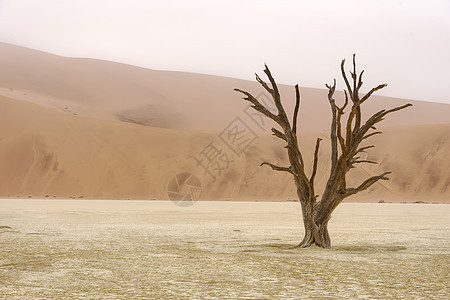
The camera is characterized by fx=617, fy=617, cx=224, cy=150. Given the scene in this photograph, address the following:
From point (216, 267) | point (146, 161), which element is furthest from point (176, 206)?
point (216, 267)

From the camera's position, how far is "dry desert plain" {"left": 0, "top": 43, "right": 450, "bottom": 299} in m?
8.09

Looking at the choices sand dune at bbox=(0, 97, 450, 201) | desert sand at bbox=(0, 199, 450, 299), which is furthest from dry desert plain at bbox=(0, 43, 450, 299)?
sand dune at bbox=(0, 97, 450, 201)

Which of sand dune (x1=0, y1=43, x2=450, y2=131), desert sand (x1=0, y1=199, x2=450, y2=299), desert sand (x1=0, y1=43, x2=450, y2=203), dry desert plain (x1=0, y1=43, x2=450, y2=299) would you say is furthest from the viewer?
sand dune (x1=0, y1=43, x2=450, y2=131)

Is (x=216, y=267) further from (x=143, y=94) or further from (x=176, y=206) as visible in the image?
(x=143, y=94)

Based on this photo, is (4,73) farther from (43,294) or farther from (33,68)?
(43,294)

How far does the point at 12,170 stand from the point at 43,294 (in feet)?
172

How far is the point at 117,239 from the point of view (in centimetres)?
1412

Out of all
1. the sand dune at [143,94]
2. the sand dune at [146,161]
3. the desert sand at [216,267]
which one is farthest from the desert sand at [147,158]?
the desert sand at [216,267]

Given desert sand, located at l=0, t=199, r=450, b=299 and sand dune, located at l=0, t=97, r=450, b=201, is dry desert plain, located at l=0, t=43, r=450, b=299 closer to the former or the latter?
desert sand, located at l=0, t=199, r=450, b=299

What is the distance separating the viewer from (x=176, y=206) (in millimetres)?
38688

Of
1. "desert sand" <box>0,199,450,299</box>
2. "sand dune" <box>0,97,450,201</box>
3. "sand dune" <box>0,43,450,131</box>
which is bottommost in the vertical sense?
"desert sand" <box>0,199,450,299</box>

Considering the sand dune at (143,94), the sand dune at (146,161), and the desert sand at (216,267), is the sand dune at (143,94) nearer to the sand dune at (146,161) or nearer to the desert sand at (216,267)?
the sand dune at (146,161)

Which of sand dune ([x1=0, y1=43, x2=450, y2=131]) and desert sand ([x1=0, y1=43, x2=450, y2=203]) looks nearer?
desert sand ([x1=0, y1=43, x2=450, y2=203])

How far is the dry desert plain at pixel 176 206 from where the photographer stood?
809cm
